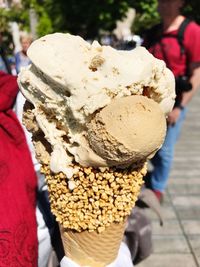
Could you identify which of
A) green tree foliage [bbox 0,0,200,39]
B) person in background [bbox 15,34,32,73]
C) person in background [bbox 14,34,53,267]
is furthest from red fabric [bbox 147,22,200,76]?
green tree foliage [bbox 0,0,200,39]

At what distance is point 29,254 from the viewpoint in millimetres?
1357

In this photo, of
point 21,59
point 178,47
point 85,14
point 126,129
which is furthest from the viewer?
point 85,14

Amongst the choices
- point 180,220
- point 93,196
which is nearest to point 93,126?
point 93,196

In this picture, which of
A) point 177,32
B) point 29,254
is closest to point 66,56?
point 29,254

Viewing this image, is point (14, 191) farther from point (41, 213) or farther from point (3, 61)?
point (3, 61)

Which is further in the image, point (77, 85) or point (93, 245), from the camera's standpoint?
point (93, 245)

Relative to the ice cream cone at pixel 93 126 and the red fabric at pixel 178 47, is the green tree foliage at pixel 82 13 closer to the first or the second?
the red fabric at pixel 178 47

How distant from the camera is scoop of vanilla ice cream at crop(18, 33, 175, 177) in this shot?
107 cm

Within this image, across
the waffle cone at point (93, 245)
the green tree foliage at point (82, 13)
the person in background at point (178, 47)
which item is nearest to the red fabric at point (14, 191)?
the waffle cone at point (93, 245)

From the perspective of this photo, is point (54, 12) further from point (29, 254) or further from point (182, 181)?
point (29, 254)

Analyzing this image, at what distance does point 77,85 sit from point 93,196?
0.93 ft

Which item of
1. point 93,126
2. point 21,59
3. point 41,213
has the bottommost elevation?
point 21,59

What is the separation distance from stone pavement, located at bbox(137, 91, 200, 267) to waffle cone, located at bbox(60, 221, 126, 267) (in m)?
1.34

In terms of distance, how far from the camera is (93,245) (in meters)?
1.22
